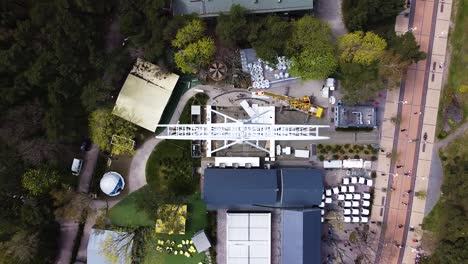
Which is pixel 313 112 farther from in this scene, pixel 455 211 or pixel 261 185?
pixel 455 211

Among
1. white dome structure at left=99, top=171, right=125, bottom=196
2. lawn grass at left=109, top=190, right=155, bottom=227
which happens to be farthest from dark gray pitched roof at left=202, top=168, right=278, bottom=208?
white dome structure at left=99, top=171, right=125, bottom=196

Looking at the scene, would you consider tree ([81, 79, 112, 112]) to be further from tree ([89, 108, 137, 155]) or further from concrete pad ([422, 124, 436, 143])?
concrete pad ([422, 124, 436, 143])

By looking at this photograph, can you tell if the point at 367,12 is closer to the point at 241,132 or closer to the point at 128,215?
the point at 241,132

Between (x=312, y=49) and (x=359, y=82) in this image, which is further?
(x=359, y=82)

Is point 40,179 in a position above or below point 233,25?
below

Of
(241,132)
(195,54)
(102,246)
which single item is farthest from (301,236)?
(195,54)

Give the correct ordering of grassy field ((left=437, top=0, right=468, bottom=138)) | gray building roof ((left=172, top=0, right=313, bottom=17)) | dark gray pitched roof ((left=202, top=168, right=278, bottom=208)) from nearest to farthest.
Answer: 1. gray building roof ((left=172, top=0, right=313, bottom=17))
2. dark gray pitched roof ((left=202, top=168, right=278, bottom=208))
3. grassy field ((left=437, top=0, right=468, bottom=138))
